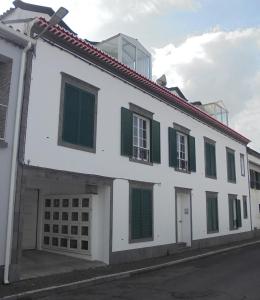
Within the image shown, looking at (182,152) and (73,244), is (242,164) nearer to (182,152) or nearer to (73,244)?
(182,152)

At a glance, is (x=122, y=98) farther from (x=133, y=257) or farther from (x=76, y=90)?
(x=133, y=257)

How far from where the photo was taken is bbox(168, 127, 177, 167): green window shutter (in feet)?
55.6

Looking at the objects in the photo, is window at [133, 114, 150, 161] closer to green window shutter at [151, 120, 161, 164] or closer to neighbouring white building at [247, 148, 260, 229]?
green window shutter at [151, 120, 161, 164]

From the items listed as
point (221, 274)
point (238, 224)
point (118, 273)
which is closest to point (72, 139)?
point (118, 273)

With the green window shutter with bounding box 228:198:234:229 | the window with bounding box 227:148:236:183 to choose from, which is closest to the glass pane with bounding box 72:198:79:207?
the green window shutter with bounding box 228:198:234:229

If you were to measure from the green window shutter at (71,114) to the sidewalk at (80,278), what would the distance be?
3.74m

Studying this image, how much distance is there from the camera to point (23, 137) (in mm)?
10242

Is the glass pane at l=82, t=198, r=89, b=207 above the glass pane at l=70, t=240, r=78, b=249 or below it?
above

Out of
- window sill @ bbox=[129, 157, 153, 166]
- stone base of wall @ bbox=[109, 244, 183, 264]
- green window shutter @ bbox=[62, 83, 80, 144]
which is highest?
green window shutter @ bbox=[62, 83, 80, 144]

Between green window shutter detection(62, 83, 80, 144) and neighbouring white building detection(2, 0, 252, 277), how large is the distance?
3 centimetres

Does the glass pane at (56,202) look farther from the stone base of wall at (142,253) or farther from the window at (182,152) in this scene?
the window at (182,152)

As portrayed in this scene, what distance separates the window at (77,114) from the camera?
11758mm

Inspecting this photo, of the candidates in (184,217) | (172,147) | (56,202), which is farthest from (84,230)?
(184,217)

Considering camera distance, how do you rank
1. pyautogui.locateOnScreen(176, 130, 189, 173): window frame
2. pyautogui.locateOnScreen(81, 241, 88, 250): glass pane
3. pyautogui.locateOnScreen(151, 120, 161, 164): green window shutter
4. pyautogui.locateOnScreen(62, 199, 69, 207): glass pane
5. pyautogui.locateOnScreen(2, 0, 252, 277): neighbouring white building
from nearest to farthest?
1. pyautogui.locateOnScreen(2, 0, 252, 277): neighbouring white building
2. pyautogui.locateOnScreen(81, 241, 88, 250): glass pane
3. pyautogui.locateOnScreen(62, 199, 69, 207): glass pane
4. pyautogui.locateOnScreen(151, 120, 161, 164): green window shutter
5. pyautogui.locateOnScreen(176, 130, 189, 173): window frame
